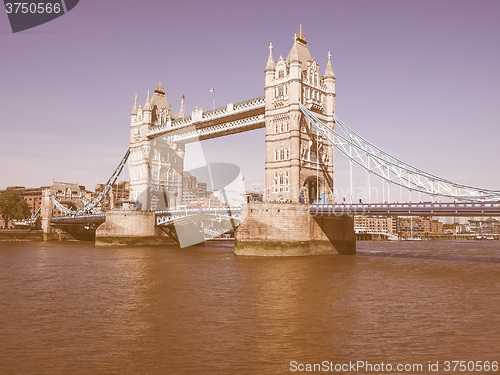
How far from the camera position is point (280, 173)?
42.6 m

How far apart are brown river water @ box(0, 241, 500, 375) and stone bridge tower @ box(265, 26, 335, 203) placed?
61.0 ft

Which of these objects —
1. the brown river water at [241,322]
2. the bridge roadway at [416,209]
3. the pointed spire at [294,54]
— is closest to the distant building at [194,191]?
the pointed spire at [294,54]

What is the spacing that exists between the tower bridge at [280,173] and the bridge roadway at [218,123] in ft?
0.43

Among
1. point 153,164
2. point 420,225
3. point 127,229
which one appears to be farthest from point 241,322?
point 420,225

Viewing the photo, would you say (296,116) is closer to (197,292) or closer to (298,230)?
(298,230)

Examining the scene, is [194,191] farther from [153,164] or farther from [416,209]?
[416,209]

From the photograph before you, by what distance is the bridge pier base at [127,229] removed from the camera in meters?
52.3

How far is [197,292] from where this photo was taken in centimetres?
1877

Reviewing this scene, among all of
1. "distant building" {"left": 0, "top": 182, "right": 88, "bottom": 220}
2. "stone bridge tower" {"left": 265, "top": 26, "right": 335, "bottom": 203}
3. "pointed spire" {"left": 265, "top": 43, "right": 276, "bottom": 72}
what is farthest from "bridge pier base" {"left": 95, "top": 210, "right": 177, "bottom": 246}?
"distant building" {"left": 0, "top": 182, "right": 88, "bottom": 220}

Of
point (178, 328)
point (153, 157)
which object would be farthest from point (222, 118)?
point (178, 328)

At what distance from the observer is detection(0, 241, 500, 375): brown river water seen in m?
9.62

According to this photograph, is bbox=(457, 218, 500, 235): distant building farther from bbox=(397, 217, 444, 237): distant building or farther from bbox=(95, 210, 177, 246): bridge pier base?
bbox=(95, 210, 177, 246): bridge pier base

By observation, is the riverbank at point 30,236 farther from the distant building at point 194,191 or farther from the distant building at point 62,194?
the distant building at point 194,191

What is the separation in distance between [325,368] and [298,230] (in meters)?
26.9
